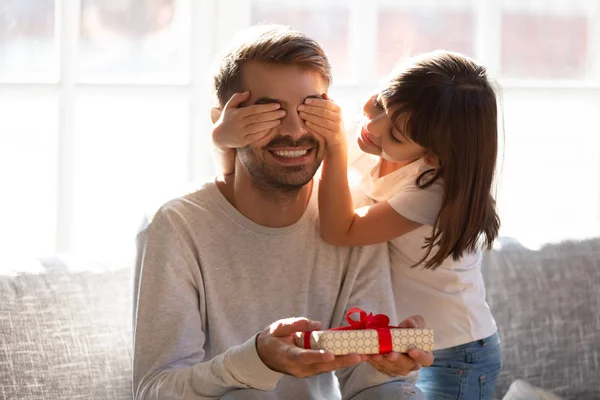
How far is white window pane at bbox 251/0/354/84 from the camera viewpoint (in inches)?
119

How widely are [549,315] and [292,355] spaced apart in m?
1.13

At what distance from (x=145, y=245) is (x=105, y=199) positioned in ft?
3.10

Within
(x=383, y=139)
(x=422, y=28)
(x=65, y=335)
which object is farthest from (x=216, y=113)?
(x=422, y=28)

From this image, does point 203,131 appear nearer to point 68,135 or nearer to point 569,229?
point 68,135

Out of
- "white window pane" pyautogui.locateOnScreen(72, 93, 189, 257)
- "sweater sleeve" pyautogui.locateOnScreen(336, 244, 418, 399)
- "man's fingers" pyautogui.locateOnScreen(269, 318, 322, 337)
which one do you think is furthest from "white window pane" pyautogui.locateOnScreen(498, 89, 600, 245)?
"man's fingers" pyautogui.locateOnScreen(269, 318, 322, 337)

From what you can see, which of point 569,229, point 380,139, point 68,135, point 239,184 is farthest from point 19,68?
point 569,229

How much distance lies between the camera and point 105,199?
297 centimetres

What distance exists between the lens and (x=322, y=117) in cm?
205

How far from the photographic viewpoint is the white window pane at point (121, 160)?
2.92 meters

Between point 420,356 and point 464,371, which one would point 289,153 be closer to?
point 420,356

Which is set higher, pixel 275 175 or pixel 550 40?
pixel 550 40

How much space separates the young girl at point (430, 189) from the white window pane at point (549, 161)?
121 cm

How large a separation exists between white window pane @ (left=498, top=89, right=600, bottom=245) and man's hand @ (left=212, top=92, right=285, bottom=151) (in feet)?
5.01

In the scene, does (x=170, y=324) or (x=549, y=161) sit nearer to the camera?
(x=170, y=324)
